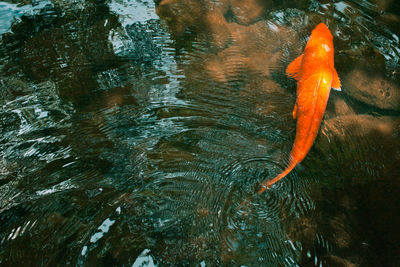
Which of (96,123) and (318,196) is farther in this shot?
(96,123)

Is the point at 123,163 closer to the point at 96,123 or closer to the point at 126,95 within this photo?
the point at 96,123

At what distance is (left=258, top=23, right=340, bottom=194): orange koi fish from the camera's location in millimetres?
2295

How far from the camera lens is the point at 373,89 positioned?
2896 mm

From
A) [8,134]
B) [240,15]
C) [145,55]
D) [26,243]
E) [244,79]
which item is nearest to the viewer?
[26,243]

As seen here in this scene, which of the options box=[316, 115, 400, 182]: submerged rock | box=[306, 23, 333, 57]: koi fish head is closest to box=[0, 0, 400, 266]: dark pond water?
box=[316, 115, 400, 182]: submerged rock

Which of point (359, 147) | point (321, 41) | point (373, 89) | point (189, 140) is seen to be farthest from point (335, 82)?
point (189, 140)

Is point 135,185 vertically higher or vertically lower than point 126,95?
lower

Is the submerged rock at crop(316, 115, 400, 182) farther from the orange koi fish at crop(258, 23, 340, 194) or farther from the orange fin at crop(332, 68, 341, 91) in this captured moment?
the orange fin at crop(332, 68, 341, 91)

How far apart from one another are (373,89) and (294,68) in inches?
31.0

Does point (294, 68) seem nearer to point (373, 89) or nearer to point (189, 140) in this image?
point (373, 89)

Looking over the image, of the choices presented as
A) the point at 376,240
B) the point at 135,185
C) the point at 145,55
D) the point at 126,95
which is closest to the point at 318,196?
the point at 376,240

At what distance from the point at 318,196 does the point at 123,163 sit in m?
1.46

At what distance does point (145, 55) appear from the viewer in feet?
10.3

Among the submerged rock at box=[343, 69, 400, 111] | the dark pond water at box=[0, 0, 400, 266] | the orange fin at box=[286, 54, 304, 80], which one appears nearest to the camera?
the dark pond water at box=[0, 0, 400, 266]
